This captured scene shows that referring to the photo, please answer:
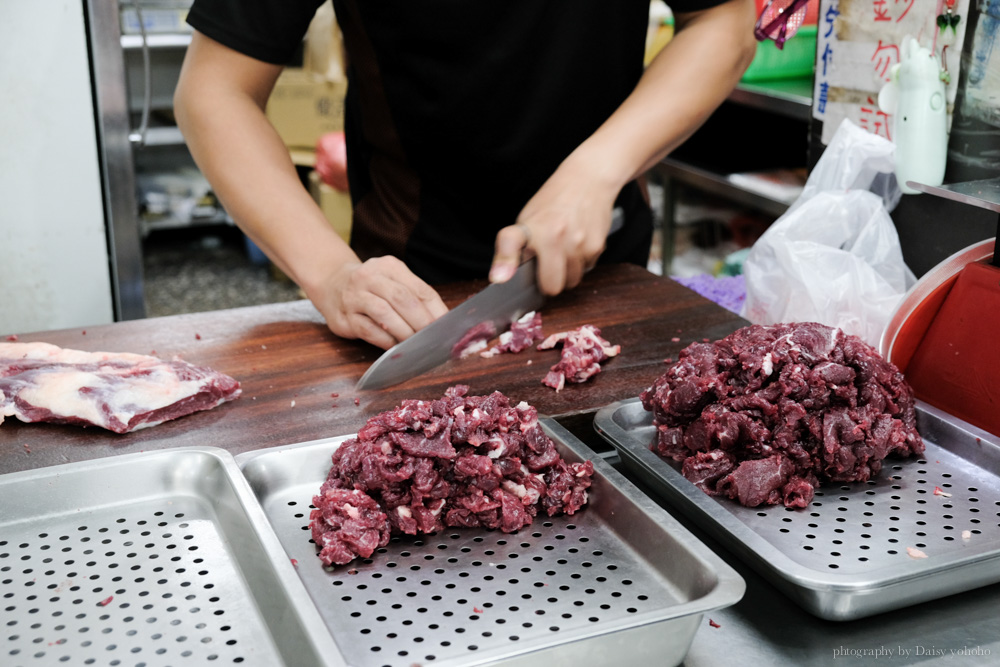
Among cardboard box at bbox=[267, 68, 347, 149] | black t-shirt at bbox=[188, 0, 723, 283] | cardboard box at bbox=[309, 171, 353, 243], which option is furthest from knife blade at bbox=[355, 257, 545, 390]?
cardboard box at bbox=[267, 68, 347, 149]

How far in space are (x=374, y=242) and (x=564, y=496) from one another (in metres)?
1.28

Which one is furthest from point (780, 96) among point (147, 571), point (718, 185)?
point (147, 571)

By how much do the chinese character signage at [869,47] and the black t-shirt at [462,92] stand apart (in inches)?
11.1

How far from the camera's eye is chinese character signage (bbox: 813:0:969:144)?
68.4 inches

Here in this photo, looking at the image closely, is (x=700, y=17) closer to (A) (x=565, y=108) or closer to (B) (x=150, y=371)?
(A) (x=565, y=108)

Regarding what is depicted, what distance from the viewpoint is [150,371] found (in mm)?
1658

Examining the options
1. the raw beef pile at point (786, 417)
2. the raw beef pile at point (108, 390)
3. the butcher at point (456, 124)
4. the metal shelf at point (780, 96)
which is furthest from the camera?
the metal shelf at point (780, 96)

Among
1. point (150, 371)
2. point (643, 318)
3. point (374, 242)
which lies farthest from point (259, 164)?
point (643, 318)

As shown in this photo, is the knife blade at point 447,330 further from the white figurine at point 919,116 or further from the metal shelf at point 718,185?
the metal shelf at point 718,185

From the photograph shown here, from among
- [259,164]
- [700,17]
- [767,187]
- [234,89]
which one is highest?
[700,17]

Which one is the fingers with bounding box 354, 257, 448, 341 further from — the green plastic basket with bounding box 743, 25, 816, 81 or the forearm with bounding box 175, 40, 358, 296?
the green plastic basket with bounding box 743, 25, 816, 81

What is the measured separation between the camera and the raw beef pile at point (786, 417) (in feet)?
4.20

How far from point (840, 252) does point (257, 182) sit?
121cm

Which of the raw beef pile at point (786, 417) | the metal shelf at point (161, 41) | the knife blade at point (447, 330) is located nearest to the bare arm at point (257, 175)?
the knife blade at point (447, 330)
